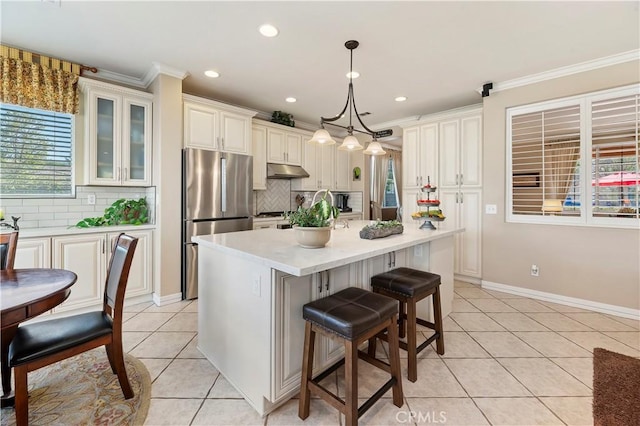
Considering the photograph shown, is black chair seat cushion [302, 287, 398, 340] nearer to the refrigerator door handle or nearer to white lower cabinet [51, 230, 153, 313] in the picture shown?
the refrigerator door handle

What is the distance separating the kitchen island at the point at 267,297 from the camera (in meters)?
1.56

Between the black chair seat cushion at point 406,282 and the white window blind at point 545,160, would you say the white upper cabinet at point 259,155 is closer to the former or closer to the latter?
the black chair seat cushion at point 406,282

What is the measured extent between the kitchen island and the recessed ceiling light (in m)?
1.77

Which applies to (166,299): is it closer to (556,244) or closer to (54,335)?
(54,335)

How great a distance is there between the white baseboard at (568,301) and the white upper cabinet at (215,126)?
12.7 ft

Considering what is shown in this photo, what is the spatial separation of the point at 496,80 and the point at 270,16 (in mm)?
2888

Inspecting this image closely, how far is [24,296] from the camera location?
129 centimetres

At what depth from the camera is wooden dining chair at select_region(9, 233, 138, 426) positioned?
53.4 inches

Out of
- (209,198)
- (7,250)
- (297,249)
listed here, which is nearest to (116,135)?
(209,198)

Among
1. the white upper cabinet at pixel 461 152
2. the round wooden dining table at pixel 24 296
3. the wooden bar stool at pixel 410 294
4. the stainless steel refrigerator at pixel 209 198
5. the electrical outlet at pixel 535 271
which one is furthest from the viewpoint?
the white upper cabinet at pixel 461 152

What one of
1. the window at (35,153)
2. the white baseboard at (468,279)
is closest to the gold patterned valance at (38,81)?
the window at (35,153)

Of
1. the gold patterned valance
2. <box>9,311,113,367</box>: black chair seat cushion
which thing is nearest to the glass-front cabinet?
the gold patterned valance

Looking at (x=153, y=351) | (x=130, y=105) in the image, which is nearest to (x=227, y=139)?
(x=130, y=105)

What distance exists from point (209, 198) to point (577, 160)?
431 centimetres
